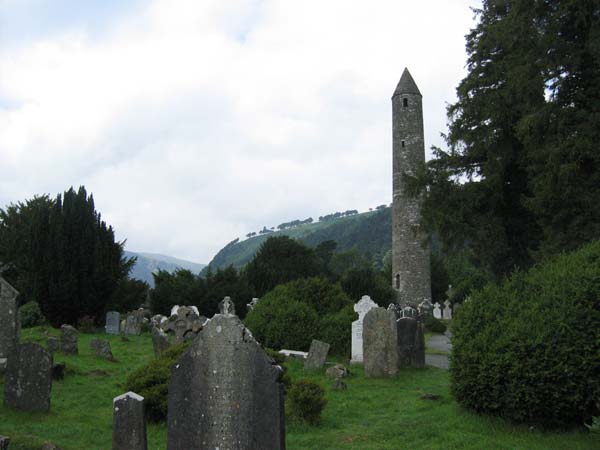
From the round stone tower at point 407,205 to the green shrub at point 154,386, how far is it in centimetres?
2663

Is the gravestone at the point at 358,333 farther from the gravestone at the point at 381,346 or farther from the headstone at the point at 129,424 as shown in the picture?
the headstone at the point at 129,424

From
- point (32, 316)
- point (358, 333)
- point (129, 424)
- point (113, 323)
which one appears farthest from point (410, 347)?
point (32, 316)

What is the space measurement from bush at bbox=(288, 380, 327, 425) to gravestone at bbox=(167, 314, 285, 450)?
3085mm

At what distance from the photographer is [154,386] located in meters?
7.64

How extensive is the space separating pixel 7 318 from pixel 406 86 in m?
29.2

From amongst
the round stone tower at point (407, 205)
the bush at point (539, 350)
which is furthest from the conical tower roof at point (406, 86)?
the bush at point (539, 350)

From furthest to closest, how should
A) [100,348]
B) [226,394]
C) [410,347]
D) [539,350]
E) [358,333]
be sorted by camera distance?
[358,333]
[100,348]
[410,347]
[539,350]
[226,394]

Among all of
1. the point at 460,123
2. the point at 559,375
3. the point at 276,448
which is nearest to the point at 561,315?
the point at 559,375

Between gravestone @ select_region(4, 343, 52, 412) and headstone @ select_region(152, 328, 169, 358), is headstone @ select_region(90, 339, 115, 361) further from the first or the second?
gravestone @ select_region(4, 343, 52, 412)

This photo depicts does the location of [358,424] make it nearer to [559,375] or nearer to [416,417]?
[416,417]

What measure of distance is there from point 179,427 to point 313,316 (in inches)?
414

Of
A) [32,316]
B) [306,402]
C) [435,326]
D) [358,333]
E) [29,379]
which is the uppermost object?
[32,316]

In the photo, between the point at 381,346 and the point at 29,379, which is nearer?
the point at 29,379

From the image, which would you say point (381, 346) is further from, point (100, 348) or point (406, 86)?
point (406, 86)
